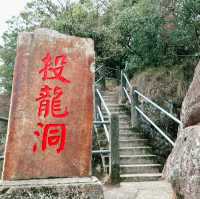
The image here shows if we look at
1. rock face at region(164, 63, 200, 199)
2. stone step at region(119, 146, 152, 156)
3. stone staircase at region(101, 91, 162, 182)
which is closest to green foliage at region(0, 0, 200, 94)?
stone staircase at region(101, 91, 162, 182)

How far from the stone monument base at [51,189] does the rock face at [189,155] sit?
91 cm

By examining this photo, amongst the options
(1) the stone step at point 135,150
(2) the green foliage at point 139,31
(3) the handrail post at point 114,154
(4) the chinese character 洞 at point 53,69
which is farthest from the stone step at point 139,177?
(2) the green foliage at point 139,31

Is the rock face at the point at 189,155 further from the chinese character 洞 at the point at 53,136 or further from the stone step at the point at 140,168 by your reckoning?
the stone step at the point at 140,168

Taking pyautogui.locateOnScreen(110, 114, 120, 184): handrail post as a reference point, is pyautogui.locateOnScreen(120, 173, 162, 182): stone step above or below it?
below

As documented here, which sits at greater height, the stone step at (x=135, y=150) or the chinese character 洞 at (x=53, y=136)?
the stone step at (x=135, y=150)

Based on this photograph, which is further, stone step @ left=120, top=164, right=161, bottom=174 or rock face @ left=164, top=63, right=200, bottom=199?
stone step @ left=120, top=164, right=161, bottom=174

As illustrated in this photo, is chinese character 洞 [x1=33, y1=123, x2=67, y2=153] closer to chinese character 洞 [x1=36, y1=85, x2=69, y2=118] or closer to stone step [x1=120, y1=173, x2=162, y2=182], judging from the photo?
chinese character 洞 [x1=36, y1=85, x2=69, y2=118]

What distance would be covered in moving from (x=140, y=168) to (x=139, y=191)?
1.12 m

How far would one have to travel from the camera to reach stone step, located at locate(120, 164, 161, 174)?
5.86 m

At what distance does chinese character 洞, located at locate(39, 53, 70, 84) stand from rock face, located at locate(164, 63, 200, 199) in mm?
1386

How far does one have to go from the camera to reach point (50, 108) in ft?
11.0

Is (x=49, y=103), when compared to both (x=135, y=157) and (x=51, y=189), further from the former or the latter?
(x=135, y=157)

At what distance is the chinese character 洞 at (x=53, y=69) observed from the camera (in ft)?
11.3

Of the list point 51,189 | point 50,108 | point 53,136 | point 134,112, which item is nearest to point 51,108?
point 50,108
